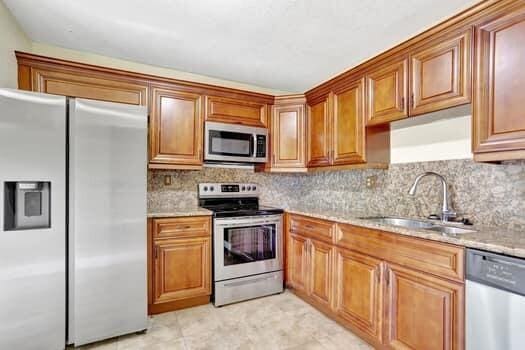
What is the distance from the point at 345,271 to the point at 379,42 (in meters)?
1.94

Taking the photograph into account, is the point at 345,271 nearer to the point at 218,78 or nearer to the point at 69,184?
the point at 69,184

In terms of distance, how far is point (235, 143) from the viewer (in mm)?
2902

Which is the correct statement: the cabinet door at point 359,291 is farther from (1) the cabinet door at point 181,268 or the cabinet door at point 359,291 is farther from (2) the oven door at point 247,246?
(1) the cabinet door at point 181,268

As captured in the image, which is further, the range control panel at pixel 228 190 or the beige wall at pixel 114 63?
the range control panel at pixel 228 190

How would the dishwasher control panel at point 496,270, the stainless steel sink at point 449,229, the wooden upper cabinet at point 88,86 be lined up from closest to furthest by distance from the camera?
the dishwasher control panel at point 496,270 → the stainless steel sink at point 449,229 → the wooden upper cabinet at point 88,86

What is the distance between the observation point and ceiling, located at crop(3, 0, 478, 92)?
1882 mm

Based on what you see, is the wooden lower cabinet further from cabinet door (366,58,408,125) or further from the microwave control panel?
cabinet door (366,58,408,125)

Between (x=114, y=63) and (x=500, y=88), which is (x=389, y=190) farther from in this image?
(x=114, y=63)

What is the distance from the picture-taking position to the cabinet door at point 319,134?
9.13 ft

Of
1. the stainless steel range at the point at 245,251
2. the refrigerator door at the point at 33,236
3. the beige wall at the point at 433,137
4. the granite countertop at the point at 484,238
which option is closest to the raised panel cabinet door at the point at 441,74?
the beige wall at the point at 433,137

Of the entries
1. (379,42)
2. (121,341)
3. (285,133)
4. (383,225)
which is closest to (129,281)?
(121,341)

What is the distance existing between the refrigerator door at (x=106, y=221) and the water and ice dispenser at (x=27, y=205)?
14 centimetres

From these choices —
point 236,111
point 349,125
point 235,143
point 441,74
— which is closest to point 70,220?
point 235,143

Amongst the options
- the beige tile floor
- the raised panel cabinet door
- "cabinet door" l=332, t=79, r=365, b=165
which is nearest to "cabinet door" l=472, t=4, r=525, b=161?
the raised panel cabinet door
